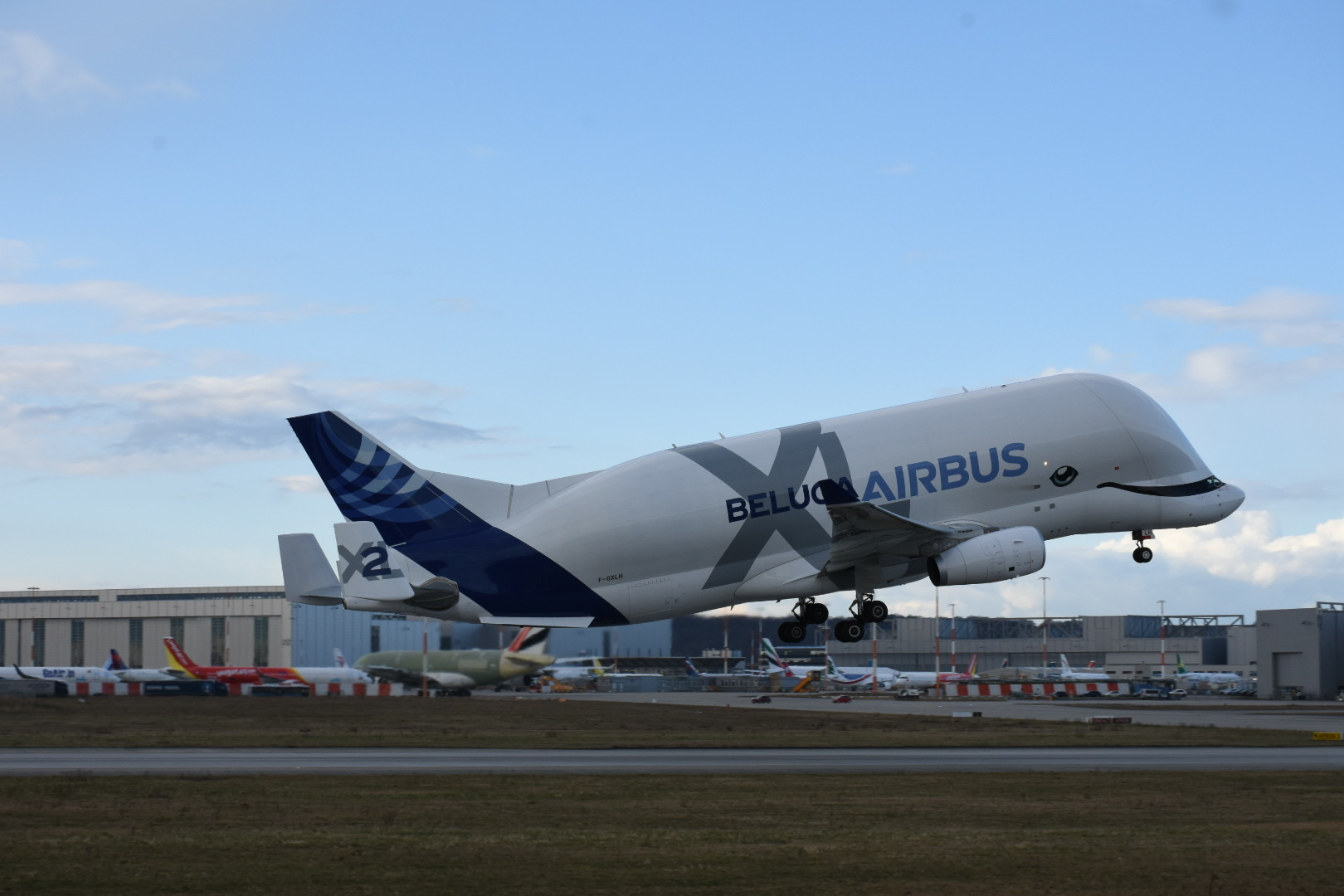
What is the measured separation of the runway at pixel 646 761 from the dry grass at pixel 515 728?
4309 millimetres

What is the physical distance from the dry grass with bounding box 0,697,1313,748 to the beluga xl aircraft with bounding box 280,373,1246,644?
19.6 m

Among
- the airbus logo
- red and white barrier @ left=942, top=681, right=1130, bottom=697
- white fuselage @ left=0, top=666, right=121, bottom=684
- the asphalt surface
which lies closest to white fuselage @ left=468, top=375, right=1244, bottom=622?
the airbus logo

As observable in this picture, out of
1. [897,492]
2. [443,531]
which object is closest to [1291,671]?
[897,492]

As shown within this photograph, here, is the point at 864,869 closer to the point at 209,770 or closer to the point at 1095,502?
the point at 1095,502

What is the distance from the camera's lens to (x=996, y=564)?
37500 millimetres

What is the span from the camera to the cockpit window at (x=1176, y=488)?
3988 centimetres

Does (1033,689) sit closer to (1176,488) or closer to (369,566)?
(1176,488)

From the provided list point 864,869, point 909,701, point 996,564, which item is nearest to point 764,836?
point 864,869

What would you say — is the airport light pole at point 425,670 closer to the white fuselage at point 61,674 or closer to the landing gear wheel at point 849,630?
the white fuselage at point 61,674

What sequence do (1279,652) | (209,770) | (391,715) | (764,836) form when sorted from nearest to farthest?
(764,836) → (209,770) → (391,715) → (1279,652)

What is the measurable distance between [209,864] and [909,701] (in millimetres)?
86380

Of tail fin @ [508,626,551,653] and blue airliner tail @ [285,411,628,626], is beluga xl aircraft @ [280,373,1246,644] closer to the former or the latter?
blue airliner tail @ [285,411,628,626]

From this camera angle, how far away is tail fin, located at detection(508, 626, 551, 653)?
403 feet

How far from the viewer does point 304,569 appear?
39406 mm
